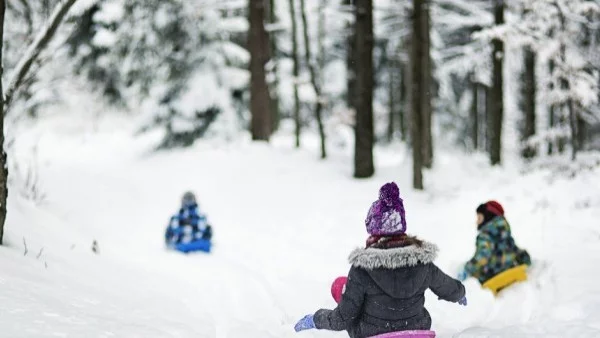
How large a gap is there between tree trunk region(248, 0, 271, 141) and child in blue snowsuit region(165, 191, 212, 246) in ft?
24.3

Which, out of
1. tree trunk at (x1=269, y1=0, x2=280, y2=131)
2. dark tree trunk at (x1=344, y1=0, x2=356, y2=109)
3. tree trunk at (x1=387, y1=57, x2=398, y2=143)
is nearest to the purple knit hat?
dark tree trunk at (x1=344, y1=0, x2=356, y2=109)

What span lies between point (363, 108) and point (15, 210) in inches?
326

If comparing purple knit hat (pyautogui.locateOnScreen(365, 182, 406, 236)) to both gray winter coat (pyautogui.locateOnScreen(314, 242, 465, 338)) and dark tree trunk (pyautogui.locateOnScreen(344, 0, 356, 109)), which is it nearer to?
gray winter coat (pyautogui.locateOnScreen(314, 242, 465, 338))

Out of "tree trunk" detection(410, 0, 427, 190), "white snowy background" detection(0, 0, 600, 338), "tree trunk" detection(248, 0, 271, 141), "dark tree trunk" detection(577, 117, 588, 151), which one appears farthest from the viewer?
"dark tree trunk" detection(577, 117, 588, 151)

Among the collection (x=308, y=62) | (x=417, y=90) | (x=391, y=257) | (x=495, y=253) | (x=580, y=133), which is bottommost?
(x=495, y=253)

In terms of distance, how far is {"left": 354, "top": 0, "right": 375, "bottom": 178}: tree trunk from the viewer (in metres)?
13.4

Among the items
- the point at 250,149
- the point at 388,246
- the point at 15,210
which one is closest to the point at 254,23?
the point at 250,149

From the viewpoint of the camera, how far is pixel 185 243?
31.0 ft

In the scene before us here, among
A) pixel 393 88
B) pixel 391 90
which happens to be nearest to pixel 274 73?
pixel 391 90

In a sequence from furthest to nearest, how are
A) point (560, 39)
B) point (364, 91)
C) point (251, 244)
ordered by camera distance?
1. point (364, 91)
2. point (560, 39)
3. point (251, 244)

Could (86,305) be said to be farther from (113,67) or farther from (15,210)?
(113,67)

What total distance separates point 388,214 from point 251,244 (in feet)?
22.2

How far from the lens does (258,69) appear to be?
1650 centimetres

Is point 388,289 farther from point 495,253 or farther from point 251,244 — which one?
point 251,244
